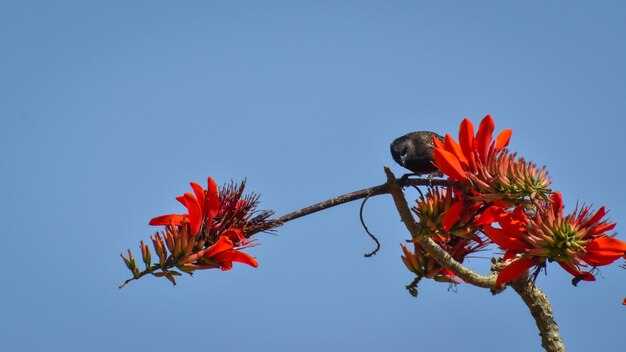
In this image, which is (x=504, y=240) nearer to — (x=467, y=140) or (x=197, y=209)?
(x=467, y=140)

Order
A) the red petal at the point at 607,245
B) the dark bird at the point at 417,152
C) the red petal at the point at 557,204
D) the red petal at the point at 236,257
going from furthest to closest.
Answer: the dark bird at the point at 417,152
the red petal at the point at 236,257
the red petal at the point at 557,204
the red petal at the point at 607,245

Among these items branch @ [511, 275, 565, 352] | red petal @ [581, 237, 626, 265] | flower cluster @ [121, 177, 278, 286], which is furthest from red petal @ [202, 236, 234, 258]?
red petal @ [581, 237, 626, 265]

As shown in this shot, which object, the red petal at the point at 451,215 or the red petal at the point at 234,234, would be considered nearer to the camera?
the red petal at the point at 451,215

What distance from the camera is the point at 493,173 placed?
130 inches

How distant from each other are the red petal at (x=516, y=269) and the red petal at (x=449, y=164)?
0.41 metres

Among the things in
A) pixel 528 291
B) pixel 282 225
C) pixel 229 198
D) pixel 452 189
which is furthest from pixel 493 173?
pixel 229 198

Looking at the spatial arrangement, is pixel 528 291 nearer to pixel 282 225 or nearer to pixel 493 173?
pixel 493 173

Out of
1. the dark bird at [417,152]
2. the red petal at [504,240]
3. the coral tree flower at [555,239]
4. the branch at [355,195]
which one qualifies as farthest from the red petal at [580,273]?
the dark bird at [417,152]

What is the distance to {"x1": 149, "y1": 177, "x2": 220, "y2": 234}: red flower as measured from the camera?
3.44 metres

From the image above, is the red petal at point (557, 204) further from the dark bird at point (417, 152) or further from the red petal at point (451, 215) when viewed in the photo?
the dark bird at point (417, 152)

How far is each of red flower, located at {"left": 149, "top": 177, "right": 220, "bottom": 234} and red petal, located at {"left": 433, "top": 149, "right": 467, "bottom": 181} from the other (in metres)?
1.02

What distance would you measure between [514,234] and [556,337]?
618 mm

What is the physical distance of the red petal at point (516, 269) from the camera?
3230mm

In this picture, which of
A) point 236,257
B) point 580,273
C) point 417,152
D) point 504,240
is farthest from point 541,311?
point 236,257
